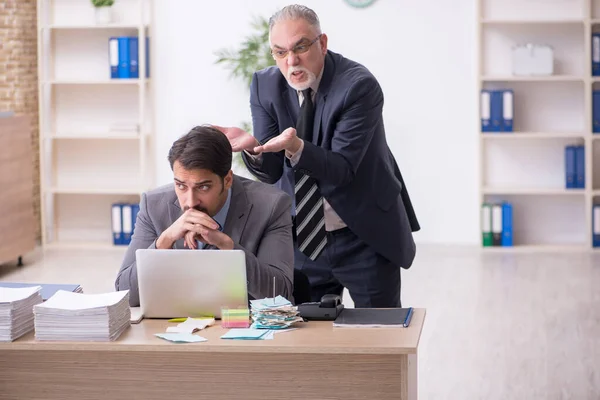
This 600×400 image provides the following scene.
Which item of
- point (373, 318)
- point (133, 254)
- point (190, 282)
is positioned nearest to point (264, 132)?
point (133, 254)

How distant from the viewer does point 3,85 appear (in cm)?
848

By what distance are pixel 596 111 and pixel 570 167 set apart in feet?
1.61

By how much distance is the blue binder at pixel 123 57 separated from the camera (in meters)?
8.51

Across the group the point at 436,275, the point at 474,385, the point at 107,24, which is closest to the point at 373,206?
the point at 474,385

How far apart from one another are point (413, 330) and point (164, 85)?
6.31 metres

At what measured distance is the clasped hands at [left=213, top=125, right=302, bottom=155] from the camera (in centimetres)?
332

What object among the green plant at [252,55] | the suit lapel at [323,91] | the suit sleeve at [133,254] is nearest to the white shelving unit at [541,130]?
the green plant at [252,55]

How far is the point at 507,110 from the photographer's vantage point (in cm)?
832

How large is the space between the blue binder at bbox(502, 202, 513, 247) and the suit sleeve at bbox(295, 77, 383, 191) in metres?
4.86

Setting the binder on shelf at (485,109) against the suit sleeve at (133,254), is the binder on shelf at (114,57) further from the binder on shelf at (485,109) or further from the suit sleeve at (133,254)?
the suit sleeve at (133,254)

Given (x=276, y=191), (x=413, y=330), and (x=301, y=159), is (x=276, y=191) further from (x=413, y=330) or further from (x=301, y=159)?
(x=413, y=330)

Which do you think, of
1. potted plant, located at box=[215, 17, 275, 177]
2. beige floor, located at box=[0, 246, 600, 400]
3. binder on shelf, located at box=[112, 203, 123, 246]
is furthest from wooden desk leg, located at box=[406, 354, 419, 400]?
binder on shelf, located at box=[112, 203, 123, 246]

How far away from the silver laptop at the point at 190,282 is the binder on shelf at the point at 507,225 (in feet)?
18.6

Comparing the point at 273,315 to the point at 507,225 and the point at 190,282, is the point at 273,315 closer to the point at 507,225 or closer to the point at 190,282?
the point at 190,282
